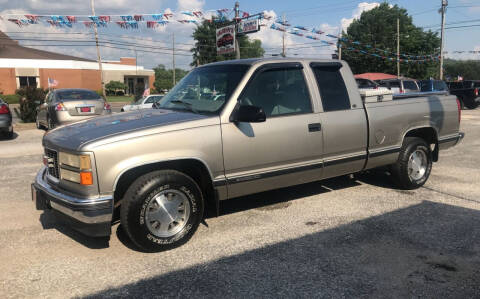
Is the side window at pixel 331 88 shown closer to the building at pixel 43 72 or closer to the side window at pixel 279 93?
the side window at pixel 279 93

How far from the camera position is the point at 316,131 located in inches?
177

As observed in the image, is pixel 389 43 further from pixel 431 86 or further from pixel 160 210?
pixel 160 210

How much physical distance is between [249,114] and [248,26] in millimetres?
22258

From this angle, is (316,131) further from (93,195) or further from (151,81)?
(151,81)

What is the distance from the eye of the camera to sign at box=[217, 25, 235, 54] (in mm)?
26711

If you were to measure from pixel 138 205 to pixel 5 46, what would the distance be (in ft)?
246

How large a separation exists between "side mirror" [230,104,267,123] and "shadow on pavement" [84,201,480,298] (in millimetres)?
1295

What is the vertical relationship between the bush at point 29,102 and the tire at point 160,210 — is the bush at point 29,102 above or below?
above

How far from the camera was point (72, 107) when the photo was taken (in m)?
11.4

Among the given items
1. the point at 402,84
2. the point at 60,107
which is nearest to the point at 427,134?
the point at 60,107

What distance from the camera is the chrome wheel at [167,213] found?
3629mm

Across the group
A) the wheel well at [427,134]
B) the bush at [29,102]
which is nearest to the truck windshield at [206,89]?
the wheel well at [427,134]

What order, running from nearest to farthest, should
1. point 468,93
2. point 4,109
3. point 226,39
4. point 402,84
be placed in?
point 4,109 → point 402,84 → point 468,93 → point 226,39

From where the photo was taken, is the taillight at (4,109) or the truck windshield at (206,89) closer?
the truck windshield at (206,89)
